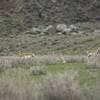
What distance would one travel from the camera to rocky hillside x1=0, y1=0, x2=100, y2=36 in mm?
80688

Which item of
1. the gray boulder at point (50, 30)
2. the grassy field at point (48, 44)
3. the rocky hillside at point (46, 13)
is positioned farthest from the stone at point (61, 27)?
the grassy field at point (48, 44)

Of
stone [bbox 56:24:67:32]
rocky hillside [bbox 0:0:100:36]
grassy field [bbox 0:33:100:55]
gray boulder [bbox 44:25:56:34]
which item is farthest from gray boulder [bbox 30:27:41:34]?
grassy field [bbox 0:33:100:55]

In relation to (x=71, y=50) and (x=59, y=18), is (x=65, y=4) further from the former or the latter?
(x=71, y=50)

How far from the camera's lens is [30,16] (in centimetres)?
8169

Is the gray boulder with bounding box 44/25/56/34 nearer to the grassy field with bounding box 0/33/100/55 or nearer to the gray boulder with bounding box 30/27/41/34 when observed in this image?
the gray boulder with bounding box 30/27/41/34

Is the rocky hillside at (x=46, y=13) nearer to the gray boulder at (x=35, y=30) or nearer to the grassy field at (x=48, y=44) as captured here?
the gray boulder at (x=35, y=30)

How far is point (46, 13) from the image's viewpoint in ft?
272

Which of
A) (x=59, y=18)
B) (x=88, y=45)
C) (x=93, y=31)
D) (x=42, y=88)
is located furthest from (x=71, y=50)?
(x=42, y=88)

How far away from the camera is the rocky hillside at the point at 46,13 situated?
265 feet

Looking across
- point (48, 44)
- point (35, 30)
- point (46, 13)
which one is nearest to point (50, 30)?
point (35, 30)

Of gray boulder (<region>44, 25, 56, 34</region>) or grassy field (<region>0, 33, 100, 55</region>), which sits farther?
gray boulder (<region>44, 25, 56, 34</region>)

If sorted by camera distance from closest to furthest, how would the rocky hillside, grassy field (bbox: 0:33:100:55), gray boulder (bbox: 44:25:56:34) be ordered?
grassy field (bbox: 0:33:100:55) → gray boulder (bbox: 44:25:56:34) → the rocky hillside

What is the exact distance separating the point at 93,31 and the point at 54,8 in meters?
11.1

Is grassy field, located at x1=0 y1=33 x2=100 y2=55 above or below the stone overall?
above
